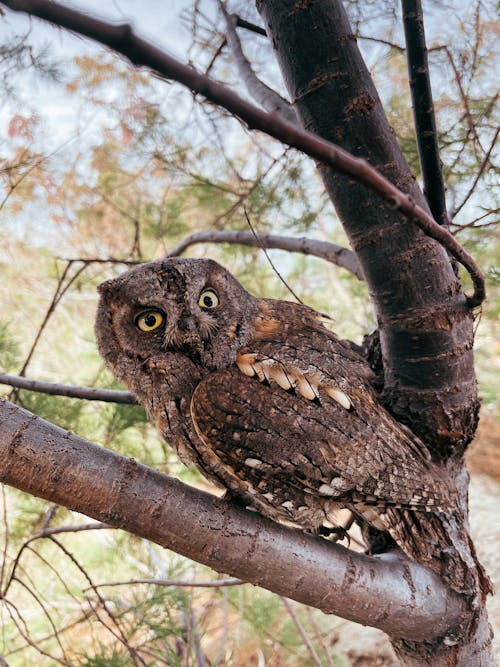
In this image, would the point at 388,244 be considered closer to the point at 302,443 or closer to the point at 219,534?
the point at 302,443

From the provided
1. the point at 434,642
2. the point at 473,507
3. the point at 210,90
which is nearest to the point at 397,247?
the point at 210,90

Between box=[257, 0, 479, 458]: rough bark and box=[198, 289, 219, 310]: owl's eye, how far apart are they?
0.36m

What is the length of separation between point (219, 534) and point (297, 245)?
1.13m

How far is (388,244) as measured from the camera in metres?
1.09

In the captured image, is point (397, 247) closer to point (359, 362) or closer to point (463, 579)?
point (359, 362)

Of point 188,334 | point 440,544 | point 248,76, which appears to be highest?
point 248,76

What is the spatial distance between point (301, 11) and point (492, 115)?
1.06 m

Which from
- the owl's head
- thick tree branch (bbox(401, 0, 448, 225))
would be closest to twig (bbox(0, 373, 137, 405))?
the owl's head

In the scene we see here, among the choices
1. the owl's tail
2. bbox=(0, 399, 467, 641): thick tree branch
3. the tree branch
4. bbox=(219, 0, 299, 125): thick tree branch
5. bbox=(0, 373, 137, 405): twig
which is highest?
bbox=(219, 0, 299, 125): thick tree branch

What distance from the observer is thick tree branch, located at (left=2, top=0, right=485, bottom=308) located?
37 centimetres

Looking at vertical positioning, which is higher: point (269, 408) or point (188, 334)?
point (188, 334)

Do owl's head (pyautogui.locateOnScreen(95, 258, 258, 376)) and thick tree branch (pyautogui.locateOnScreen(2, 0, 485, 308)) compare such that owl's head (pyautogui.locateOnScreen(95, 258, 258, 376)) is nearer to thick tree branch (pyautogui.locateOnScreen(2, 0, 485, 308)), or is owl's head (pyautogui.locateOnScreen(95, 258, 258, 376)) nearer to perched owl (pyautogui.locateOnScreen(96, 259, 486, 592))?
perched owl (pyautogui.locateOnScreen(96, 259, 486, 592))

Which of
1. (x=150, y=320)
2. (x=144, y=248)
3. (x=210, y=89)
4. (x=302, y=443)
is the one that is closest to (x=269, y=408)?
(x=302, y=443)

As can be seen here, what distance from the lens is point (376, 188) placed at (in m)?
0.51
